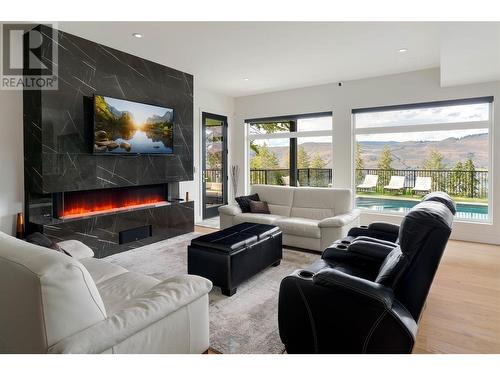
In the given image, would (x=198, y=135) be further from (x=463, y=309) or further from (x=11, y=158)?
(x=463, y=309)

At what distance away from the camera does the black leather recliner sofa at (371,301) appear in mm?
1678

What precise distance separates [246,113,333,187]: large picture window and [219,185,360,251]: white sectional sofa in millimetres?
1534

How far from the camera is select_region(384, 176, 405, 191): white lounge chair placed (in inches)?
231

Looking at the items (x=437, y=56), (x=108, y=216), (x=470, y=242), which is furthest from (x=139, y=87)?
(x=470, y=242)

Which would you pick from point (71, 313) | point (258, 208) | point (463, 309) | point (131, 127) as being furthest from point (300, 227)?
point (71, 313)

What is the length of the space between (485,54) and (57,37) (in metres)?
5.01

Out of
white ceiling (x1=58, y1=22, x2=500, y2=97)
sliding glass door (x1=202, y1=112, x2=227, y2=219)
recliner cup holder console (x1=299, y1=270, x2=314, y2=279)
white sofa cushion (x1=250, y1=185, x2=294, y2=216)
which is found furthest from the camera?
sliding glass door (x1=202, y1=112, x2=227, y2=219)

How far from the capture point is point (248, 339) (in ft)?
7.34

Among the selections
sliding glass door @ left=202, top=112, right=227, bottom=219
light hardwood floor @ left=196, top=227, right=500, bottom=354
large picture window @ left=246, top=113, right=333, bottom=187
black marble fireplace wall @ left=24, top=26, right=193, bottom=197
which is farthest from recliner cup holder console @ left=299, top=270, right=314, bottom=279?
sliding glass door @ left=202, top=112, right=227, bottom=219

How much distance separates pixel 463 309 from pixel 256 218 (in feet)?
9.18

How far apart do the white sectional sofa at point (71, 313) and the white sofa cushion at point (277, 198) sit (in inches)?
143

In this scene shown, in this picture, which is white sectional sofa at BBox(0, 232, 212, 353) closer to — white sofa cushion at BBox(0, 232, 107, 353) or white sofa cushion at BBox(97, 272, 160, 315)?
white sofa cushion at BBox(0, 232, 107, 353)

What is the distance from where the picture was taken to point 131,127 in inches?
179
